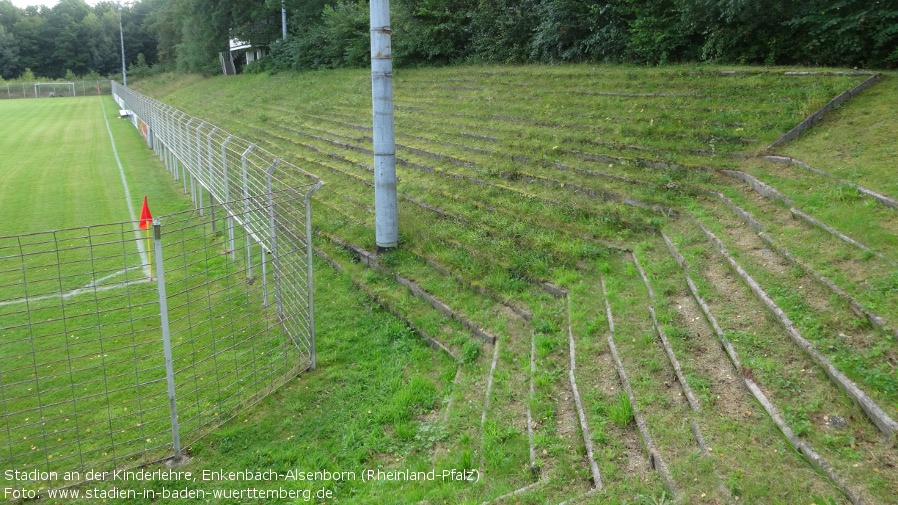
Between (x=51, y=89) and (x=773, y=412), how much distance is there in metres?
69.4

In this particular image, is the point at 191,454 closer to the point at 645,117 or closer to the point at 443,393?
the point at 443,393

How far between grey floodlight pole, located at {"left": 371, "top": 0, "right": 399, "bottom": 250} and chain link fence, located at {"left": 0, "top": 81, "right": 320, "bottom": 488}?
1575 mm

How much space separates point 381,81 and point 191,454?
521 cm

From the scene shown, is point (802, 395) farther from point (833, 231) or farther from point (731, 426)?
point (833, 231)

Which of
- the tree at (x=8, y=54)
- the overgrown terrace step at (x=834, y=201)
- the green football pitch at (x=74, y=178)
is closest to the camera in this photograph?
the overgrown terrace step at (x=834, y=201)

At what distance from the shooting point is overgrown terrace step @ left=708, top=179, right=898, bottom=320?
488cm

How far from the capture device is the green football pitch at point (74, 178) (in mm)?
12734

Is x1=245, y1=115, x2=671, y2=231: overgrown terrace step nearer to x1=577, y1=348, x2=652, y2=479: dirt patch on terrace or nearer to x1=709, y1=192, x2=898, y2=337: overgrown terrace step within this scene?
x1=709, y1=192, x2=898, y2=337: overgrown terrace step

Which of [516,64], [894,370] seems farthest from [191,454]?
[516,64]

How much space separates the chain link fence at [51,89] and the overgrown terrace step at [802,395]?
66588 mm

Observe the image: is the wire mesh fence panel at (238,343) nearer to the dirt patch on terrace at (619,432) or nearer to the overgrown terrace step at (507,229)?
the overgrown terrace step at (507,229)

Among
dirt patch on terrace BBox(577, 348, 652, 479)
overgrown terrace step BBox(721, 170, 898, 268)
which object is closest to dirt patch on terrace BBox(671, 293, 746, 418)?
dirt patch on terrace BBox(577, 348, 652, 479)

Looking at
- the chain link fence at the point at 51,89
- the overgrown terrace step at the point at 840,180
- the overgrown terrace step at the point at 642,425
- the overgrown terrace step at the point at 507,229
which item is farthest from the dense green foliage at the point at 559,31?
the chain link fence at the point at 51,89

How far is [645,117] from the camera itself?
37.6 feet
